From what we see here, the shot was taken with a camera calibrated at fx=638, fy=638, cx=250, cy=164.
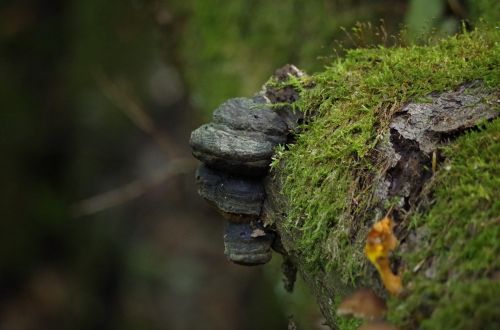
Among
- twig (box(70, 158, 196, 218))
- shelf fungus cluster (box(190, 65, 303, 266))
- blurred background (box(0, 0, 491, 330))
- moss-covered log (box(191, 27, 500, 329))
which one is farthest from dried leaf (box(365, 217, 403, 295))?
blurred background (box(0, 0, 491, 330))

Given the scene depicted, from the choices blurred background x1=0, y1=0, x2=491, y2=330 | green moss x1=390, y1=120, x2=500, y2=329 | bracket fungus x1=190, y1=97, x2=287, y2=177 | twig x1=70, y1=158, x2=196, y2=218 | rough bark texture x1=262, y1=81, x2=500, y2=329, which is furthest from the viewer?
blurred background x1=0, y1=0, x2=491, y2=330

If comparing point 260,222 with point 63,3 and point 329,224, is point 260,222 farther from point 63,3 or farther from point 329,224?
point 63,3

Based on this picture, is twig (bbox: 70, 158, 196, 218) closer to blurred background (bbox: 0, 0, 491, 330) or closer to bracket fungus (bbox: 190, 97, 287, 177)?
blurred background (bbox: 0, 0, 491, 330)

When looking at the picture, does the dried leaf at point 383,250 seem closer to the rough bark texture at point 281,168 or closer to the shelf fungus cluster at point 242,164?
the rough bark texture at point 281,168

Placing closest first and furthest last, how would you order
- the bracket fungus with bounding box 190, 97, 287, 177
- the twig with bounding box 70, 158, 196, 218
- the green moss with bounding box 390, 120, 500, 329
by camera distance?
the green moss with bounding box 390, 120, 500, 329 < the bracket fungus with bounding box 190, 97, 287, 177 < the twig with bounding box 70, 158, 196, 218

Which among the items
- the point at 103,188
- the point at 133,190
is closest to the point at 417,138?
the point at 133,190

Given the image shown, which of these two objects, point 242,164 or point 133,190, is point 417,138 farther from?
point 133,190

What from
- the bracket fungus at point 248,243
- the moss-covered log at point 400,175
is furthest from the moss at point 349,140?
the bracket fungus at point 248,243
